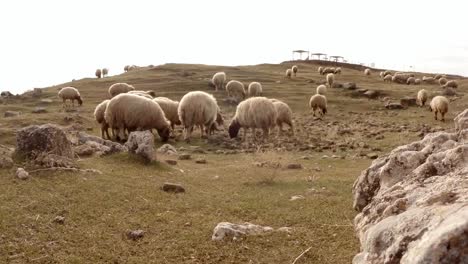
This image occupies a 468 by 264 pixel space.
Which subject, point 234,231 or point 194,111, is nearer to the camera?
point 234,231

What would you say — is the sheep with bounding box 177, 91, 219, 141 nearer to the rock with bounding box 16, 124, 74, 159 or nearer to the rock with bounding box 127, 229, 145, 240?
the rock with bounding box 16, 124, 74, 159

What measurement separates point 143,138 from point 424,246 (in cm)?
1131

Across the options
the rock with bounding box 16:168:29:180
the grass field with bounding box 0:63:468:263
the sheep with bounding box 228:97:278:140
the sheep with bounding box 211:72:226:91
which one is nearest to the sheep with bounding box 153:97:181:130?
the sheep with bounding box 228:97:278:140

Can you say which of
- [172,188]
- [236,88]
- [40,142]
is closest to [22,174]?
[40,142]

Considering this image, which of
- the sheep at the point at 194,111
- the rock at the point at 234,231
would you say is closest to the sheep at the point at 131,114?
the sheep at the point at 194,111

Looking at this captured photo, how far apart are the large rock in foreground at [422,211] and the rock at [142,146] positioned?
797 cm

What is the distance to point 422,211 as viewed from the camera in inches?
155

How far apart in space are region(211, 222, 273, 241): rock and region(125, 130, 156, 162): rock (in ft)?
21.1

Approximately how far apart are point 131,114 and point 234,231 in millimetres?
13398

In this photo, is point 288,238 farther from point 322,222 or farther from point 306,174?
point 306,174

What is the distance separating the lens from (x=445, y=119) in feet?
97.1

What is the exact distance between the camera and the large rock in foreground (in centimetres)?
320

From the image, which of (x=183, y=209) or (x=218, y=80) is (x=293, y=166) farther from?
(x=218, y=80)

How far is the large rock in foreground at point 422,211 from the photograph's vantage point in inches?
126
